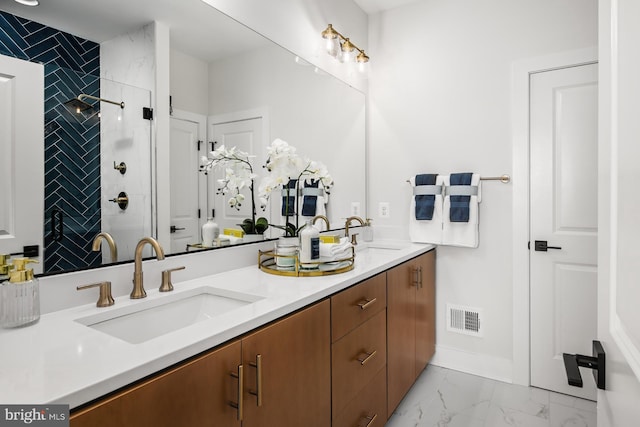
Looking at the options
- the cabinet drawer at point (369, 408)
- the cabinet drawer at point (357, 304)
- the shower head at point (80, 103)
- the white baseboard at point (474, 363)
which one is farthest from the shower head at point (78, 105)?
the white baseboard at point (474, 363)

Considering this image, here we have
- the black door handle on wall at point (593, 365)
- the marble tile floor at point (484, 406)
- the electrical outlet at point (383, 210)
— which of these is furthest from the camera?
the electrical outlet at point (383, 210)

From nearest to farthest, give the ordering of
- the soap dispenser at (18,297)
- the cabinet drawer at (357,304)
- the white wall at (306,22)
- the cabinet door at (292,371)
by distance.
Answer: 1. the soap dispenser at (18,297)
2. the cabinet door at (292,371)
3. the cabinet drawer at (357,304)
4. the white wall at (306,22)

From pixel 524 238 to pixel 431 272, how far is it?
626 millimetres

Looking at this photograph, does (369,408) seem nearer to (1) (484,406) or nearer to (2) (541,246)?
(1) (484,406)

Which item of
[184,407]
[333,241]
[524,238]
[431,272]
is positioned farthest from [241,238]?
[524,238]

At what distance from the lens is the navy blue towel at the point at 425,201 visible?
2.52m

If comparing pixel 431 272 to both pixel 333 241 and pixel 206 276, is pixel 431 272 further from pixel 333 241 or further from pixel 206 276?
pixel 206 276

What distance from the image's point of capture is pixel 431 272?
2574 mm

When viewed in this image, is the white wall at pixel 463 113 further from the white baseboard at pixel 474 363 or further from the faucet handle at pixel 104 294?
the faucet handle at pixel 104 294

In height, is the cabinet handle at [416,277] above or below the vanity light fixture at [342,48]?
below

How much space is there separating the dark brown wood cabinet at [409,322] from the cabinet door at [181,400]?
109cm

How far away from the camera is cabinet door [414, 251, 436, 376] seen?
2312mm

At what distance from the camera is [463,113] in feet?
8.38

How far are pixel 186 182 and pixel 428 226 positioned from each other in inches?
66.6
